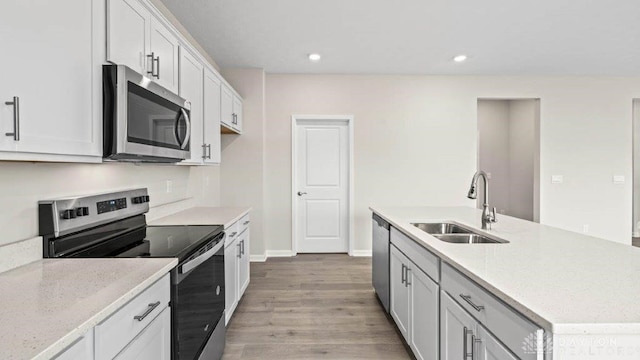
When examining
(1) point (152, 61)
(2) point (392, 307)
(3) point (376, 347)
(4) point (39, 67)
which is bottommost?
(3) point (376, 347)

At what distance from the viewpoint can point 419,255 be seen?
6.81 feet

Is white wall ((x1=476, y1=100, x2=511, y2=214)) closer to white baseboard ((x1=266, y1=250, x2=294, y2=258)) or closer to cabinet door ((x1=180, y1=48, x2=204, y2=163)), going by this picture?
white baseboard ((x1=266, y1=250, x2=294, y2=258))

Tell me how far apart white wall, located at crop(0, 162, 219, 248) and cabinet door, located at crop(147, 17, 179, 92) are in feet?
2.07

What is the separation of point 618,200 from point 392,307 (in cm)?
467

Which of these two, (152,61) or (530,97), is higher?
(530,97)

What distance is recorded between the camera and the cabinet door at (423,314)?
6.02 feet

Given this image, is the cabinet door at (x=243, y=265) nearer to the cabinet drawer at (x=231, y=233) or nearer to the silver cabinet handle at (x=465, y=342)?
the cabinet drawer at (x=231, y=233)

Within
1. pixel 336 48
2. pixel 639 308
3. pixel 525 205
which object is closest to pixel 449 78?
pixel 336 48

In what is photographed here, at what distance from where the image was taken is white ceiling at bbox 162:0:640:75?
3016 millimetres

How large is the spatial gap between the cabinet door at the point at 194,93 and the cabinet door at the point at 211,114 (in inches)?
5.0

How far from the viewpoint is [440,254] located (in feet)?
5.52

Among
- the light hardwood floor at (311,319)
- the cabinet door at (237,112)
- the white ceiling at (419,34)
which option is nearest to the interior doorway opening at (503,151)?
the white ceiling at (419,34)

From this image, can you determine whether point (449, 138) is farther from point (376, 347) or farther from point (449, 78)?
point (376, 347)

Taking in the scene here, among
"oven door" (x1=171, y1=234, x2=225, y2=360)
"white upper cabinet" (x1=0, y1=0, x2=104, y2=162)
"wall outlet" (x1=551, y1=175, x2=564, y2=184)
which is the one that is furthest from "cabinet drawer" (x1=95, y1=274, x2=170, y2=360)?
"wall outlet" (x1=551, y1=175, x2=564, y2=184)
